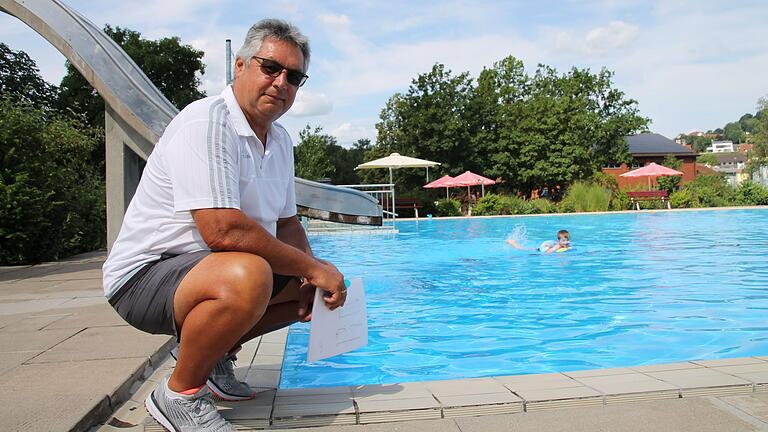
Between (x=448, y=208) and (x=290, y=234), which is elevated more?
(x=448, y=208)

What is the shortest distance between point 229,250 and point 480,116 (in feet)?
108

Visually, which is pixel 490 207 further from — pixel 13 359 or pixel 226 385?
pixel 226 385

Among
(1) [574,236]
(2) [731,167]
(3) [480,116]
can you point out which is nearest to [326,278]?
(1) [574,236]

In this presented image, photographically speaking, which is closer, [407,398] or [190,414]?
[190,414]

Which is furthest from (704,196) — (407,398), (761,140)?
(761,140)

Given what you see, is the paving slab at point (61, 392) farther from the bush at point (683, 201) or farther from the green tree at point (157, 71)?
the green tree at point (157, 71)

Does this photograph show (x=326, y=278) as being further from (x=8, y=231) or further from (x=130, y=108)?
(x=8, y=231)

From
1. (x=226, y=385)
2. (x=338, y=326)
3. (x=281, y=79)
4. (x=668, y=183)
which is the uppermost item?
(x=668, y=183)

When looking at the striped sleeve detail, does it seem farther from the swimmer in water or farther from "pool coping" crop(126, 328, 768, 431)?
the swimmer in water

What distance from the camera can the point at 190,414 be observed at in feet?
7.19

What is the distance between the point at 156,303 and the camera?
223cm

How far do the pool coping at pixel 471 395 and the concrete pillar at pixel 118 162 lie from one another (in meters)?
4.64

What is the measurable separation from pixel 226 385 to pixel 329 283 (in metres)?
0.70

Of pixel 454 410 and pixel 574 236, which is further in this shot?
pixel 574 236
